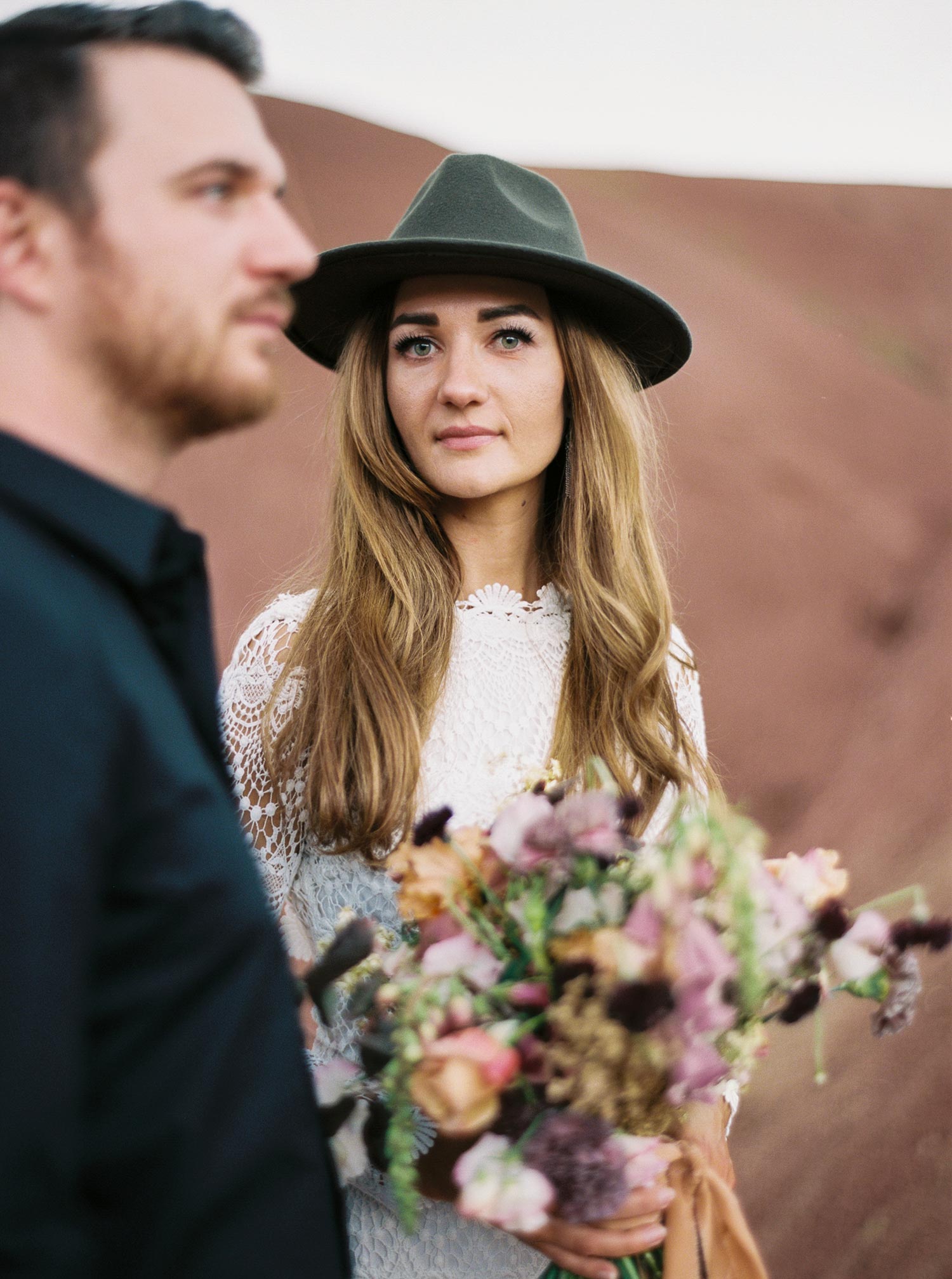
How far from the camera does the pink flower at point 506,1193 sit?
0.74 meters

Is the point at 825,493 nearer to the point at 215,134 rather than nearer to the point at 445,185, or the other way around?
the point at 445,185

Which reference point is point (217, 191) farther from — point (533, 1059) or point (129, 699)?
point (533, 1059)

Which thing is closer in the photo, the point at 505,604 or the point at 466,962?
the point at 466,962

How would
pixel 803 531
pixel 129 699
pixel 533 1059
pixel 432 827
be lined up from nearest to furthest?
1. pixel 129 699
2. pixel 533 1059
3. pixel 432 827
4. pixel 803 531

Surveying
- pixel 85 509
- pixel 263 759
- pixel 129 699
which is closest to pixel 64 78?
pixel 85 509

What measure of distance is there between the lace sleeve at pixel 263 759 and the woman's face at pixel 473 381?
0.34 meters

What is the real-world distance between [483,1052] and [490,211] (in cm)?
115

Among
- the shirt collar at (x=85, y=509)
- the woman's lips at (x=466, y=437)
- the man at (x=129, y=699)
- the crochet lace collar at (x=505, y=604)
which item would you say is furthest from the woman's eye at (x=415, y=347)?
the shirt collar at (x=85, y=509)

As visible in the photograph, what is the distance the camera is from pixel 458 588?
161 cm

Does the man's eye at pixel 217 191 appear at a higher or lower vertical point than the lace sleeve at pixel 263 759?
higher

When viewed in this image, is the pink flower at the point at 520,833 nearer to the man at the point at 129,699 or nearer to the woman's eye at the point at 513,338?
the man at the point at 129,699

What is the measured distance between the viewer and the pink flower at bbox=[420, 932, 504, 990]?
0.85m

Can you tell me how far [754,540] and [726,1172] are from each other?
8.34 feet

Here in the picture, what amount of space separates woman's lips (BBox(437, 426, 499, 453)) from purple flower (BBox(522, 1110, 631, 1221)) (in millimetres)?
931
